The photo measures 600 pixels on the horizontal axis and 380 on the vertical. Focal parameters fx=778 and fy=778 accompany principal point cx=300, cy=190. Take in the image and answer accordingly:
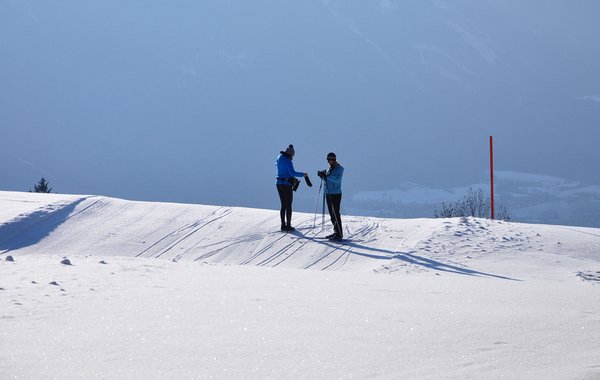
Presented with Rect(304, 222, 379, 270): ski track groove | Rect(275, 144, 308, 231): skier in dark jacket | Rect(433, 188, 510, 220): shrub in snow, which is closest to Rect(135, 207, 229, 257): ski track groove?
Rect(275, 144, 308, 231): skier in dark jacket

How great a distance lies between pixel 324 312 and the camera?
6.18 metres

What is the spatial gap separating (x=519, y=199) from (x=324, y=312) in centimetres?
13129

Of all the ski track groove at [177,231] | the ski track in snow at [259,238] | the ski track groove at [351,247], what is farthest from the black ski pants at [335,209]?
the ski track groove at [177,231]

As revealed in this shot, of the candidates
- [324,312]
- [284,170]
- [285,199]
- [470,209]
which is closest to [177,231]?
[285,199]

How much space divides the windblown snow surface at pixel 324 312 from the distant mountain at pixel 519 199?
382ft

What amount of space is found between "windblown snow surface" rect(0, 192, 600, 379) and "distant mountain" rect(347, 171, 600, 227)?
116286 millimetres

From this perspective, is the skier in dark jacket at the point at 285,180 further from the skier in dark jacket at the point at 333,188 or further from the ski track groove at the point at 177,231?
the ski track groove at the point at 177,231

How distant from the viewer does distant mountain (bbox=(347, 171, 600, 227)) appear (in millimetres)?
128125

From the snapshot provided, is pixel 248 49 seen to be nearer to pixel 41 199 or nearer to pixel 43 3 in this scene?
Result: pixel 43 3

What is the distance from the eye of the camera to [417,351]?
15.4 feet

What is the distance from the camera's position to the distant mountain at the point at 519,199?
420 ft

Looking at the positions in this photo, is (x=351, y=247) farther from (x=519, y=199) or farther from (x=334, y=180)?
(x=519, y=199)

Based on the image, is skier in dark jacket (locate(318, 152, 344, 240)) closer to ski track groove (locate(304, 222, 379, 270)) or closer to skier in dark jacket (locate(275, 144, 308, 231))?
ski track groove (locate(304, 222, 379, 270))

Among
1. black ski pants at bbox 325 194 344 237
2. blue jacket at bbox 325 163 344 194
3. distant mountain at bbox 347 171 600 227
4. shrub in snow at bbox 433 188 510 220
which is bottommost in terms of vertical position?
distant mountain at bbox 347 171 600 227
